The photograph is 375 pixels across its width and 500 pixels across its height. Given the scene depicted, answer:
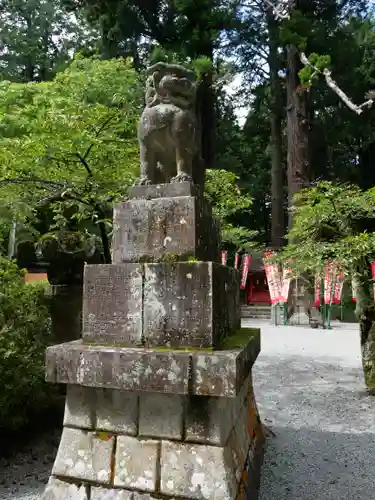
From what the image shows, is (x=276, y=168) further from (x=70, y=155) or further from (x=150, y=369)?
(x=150, y=369)

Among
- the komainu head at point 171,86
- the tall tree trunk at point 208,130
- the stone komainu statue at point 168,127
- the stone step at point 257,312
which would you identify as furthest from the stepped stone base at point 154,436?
the stone step at point 257,312

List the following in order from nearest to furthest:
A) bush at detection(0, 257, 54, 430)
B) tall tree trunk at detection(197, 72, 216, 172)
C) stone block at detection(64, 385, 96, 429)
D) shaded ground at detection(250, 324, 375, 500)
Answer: stone block at detection(64, 385, 96, 429) → shaded ground at detection(250, 324, 375, 500) → bush at detection(0, 257, 54, 430) → tall tree trunk at detection(197, 72, 216, 172)

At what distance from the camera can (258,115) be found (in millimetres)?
21516

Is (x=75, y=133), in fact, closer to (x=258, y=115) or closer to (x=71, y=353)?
(x=71, y=353)

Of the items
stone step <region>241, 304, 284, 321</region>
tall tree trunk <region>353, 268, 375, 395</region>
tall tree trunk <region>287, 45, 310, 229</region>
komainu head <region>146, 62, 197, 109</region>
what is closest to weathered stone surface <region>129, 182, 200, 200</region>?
komainu head <region>146, 62, 197, 109</region>

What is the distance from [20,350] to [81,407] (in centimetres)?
201

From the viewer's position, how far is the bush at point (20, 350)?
400 centimetres

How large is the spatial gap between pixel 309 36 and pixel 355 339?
9.95 m

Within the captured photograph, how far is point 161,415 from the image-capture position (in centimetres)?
228

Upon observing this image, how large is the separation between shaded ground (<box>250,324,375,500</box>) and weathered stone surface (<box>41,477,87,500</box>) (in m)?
1.54

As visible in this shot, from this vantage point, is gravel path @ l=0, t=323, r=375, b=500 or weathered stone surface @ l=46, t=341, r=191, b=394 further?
gravel path @ l=0, t=323, r=375, b=500

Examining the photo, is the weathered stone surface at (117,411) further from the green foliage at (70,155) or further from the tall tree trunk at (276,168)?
the tall tree trunk at (276,168)

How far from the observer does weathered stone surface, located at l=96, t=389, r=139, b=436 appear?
2.33 m

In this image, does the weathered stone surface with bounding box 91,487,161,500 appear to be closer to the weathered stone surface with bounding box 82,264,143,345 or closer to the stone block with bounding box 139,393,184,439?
the stone block with bounding box 139,393,184,439
